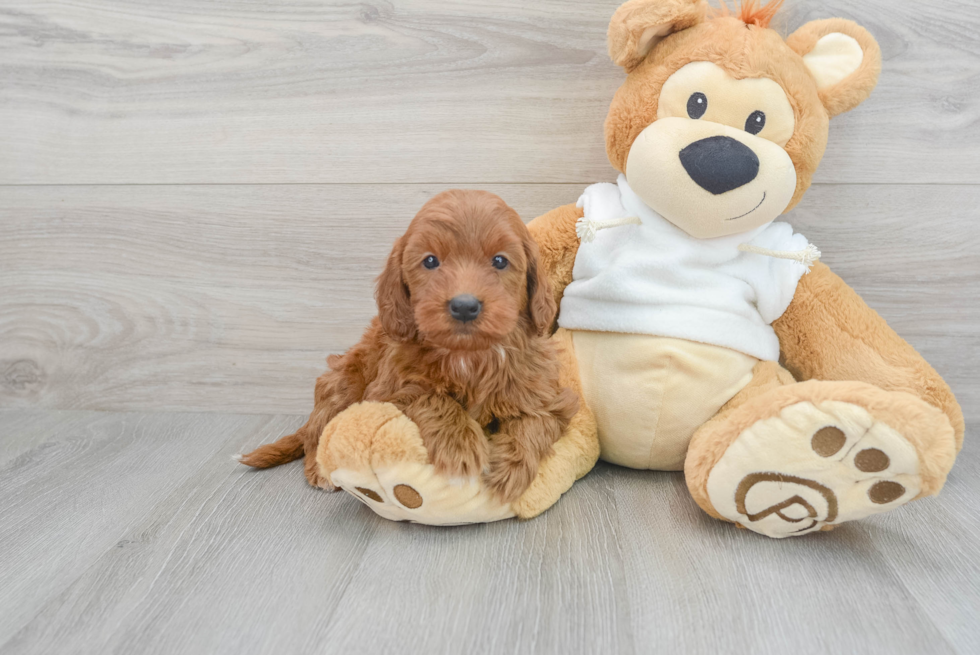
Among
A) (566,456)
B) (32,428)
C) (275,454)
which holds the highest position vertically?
(566,456)

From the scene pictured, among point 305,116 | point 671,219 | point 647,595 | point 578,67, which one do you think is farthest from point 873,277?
point 305,116

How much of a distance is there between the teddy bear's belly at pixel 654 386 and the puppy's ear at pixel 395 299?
1.04ft

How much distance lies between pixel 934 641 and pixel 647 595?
0.96 ft

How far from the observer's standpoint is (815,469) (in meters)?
0.76

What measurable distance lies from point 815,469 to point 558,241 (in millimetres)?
485

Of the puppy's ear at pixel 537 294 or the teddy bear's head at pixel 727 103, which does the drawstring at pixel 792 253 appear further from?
the puppy's ear at pixel 537 294

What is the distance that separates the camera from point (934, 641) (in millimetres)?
665

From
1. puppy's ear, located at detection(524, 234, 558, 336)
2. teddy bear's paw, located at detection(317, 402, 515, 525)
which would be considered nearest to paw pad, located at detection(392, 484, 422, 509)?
teddy bear's paw, located at detection(317, 402, 515, 525)

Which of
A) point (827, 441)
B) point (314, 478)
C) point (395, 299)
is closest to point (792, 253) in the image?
point (827, 441)

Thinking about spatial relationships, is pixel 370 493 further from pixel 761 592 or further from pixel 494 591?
pixel 761 592

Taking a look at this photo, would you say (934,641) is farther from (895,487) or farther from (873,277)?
(873,277)

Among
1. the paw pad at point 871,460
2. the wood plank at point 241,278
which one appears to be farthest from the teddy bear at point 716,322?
the wood plank at point 241,278

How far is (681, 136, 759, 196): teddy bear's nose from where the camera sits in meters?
0.84

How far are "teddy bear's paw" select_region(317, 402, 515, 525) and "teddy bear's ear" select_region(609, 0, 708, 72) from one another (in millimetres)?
607
